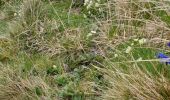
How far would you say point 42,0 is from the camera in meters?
6.03

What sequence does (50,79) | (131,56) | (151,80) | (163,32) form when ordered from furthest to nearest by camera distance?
(50,79), (163,32), (131,56), (151,80)

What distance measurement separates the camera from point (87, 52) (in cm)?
444

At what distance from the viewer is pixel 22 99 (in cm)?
383

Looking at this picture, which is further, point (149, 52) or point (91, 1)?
point (91, 1)

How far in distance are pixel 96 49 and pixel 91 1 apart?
1.82 ft

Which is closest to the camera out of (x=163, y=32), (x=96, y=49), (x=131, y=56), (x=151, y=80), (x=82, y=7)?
(x=151, y=80)

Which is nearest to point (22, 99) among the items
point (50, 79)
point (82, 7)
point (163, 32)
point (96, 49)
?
point (50, 79)

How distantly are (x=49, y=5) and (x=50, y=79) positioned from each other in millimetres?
1992

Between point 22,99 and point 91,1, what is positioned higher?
point 91,1

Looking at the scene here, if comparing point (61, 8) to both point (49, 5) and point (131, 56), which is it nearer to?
point (49, 5)

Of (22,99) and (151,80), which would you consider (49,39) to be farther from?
(151,80)

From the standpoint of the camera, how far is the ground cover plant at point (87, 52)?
10.2 feet

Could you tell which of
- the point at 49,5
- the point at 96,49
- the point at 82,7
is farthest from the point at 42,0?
the point at 96,49

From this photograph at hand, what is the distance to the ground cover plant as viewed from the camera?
311 cm
